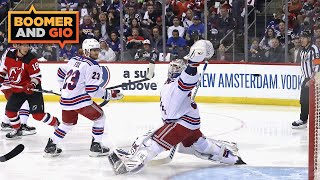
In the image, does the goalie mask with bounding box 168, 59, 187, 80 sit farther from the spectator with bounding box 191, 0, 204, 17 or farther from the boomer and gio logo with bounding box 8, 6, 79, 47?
the boomer and gio logo with bounding box 8, 6, 79, 47

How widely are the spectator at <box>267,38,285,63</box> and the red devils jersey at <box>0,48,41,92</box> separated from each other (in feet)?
13.6

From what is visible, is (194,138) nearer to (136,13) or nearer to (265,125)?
(265,125)

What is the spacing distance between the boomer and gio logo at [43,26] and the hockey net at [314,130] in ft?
24.4

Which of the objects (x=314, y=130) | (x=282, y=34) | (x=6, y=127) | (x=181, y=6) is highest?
(x=181, y=6)

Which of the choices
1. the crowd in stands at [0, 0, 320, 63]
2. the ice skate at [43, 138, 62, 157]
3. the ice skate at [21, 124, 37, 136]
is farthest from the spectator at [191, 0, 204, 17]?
the ice skate at [43, 138, 62, 157]

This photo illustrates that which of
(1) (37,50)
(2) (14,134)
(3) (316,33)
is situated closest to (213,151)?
(2) (14,134)

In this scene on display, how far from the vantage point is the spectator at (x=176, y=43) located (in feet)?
33.8

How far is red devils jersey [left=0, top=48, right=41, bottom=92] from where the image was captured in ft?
21.6

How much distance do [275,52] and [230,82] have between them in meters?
0.76

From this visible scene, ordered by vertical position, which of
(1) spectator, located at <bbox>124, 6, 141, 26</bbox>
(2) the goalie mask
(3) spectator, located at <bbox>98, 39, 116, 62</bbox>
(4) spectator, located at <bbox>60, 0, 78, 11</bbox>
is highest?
(4) spectator, located at <bbox>60, 0, 78, 11</bbox>

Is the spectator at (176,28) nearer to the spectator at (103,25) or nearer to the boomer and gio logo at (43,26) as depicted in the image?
the spectator at (103,25)

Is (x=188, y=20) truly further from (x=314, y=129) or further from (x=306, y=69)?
(x=314, y=129)

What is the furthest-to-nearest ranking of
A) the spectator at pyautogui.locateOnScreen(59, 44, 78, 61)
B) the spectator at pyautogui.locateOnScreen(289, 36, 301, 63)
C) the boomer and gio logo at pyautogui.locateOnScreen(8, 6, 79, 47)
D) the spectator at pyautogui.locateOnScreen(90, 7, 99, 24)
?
1. the boomer and gio logo at pyautogui.locateOnScreen(8, 6, 79, 47)
2. the spectator at pyautogui.locateOnScreen(90, 7, 99, 24)
3. the spectator at pyautogui.locateOnScreen(59, 44, 78, 61)
4. the spectator at pyautogui.locateOnScreen(289, 36, 301, 63)

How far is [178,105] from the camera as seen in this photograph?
509 cm
